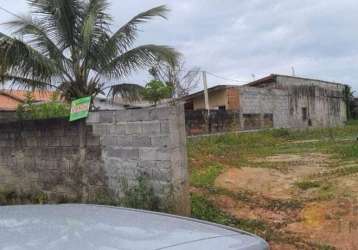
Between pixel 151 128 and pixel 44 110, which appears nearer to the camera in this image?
pixel 151 128

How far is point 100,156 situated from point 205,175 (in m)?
3.18

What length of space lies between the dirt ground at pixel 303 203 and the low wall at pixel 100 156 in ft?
3.87

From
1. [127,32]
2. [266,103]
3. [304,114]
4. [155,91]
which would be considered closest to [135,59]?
[127,32]

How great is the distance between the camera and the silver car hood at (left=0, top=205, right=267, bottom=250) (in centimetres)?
187

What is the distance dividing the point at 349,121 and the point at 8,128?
31281 mm

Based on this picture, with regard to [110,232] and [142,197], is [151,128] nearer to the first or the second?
[142,197]

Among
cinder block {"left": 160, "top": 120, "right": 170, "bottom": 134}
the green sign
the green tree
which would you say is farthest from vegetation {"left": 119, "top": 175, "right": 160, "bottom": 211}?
the green tree

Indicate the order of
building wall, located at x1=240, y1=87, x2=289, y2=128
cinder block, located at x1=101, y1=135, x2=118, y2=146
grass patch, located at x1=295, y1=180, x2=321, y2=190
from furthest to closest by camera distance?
building wall, located at x1=240, y1=87, x2=289, y2=128, grass patch, located at x1=295, y1=180, x2=321, y2=190, cinder block, located at x1=101, y1=135, x2=118, y2=146

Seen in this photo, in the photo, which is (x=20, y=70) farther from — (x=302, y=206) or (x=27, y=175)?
(x=302, y=206)

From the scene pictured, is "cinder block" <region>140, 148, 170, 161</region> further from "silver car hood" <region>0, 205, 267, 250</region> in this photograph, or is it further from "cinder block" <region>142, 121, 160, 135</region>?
"silver car hood" <region>0, 205, 267, 250</region>

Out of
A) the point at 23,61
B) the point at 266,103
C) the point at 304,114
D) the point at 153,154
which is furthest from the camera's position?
the point at 304,114

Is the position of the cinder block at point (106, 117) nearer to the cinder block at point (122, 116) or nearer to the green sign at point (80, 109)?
the cinder block at point (122, 116)

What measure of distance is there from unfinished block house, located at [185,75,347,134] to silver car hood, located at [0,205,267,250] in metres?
16.3

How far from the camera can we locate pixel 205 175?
9.71 m
